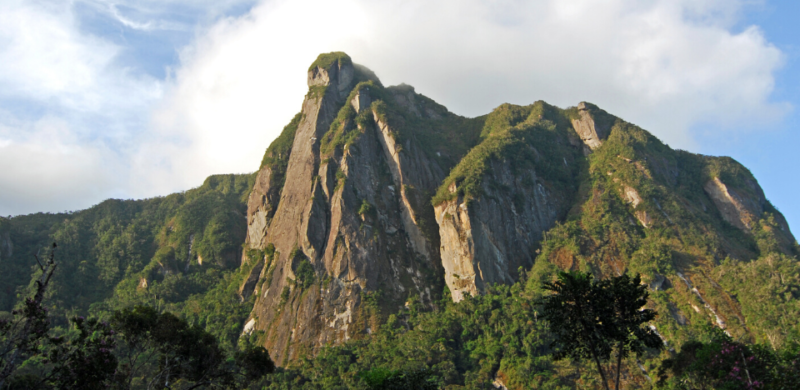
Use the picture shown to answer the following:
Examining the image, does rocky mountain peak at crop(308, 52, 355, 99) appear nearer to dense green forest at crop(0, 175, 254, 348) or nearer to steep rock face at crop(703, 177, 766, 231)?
dense green forest at crop(0, 175, 254, 348)

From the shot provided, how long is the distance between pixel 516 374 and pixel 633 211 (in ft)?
128

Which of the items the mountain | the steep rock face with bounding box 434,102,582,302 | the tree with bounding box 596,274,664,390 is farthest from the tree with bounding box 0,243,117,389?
the steep rock face with bounding box 434,102,582,302

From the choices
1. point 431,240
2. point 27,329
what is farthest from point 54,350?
point 431,240

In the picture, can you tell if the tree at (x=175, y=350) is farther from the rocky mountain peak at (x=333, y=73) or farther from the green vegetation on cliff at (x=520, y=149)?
the rocky mountain peak at (x=333, y=73)

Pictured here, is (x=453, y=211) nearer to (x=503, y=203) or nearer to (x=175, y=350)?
(x=503, y=203)

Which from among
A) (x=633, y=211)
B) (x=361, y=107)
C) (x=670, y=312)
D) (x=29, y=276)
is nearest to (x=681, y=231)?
(x=633, y=211)

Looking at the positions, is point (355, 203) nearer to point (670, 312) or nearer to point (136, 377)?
point (136, 377)

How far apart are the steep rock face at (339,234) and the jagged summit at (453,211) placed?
0.22 m

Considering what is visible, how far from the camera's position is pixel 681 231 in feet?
244

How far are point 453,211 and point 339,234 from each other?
17423 mm

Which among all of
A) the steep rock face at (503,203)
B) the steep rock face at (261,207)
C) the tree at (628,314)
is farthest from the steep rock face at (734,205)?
the steep rock face at (261,207)

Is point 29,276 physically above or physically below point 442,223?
below

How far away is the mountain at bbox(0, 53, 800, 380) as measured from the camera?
208ft

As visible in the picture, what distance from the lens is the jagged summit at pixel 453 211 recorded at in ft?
234
